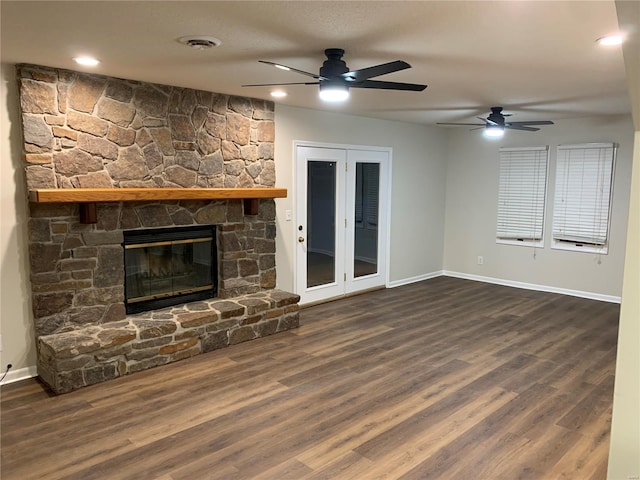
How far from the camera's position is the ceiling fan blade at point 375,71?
265 cm

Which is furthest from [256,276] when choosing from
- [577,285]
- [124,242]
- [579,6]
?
[577,285]

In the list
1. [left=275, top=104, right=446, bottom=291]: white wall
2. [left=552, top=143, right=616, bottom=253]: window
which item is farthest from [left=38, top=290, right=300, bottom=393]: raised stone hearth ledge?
[left=552, top=143, right=616, bottom=253]: window

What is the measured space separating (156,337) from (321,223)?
266 cm

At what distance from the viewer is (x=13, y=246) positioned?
362cm

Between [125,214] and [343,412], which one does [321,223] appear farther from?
[343,412]

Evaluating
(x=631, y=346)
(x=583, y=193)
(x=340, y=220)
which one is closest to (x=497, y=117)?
(x=583, y=193)

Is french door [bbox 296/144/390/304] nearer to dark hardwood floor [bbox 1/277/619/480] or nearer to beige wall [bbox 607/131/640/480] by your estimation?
dark hardwood floor [bbox 1/277/619/480]

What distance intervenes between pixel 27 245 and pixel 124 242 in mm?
745

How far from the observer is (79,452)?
276cm

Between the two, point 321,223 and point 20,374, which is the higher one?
point 321,223

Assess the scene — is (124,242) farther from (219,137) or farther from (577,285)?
(577,285)

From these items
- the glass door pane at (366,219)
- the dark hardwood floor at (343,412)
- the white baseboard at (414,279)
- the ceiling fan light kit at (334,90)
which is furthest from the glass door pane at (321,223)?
the ceiling fan light kit at (334,90)

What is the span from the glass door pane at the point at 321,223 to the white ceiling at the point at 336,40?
1518 mm

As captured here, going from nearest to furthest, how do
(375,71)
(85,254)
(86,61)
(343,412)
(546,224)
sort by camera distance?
(375,71) < (343,412) < (86,61) < (85,254) < (546,224)
